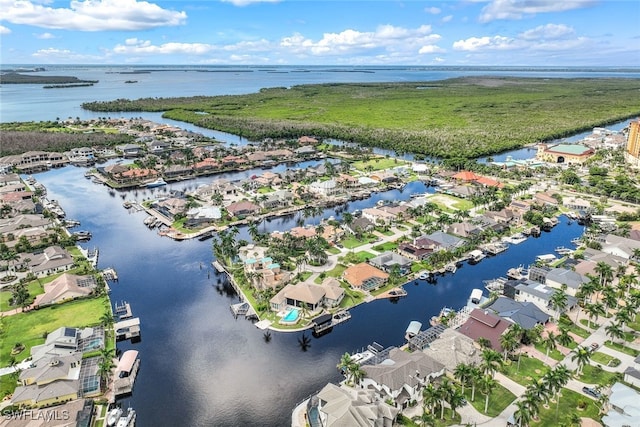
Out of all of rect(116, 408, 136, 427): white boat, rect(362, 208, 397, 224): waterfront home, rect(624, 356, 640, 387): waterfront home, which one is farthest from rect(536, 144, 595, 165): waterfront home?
rect(116, 408, 136, 427): white boat

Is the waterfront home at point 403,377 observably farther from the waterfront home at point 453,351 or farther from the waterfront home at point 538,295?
the waterfront home at point 538,295

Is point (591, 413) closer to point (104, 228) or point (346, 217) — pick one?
point (346, 217)

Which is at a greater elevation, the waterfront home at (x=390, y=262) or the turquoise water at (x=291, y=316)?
the waterfront home at (x=390, y=262)

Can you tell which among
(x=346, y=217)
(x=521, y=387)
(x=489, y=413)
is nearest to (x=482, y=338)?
(x=521, y=387)

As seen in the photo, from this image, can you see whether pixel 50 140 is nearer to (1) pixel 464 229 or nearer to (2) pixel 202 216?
(2) pixel 202 216

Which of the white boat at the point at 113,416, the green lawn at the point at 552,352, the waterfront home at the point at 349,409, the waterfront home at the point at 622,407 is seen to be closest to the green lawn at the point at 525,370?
the green lawn at the point at 552,352

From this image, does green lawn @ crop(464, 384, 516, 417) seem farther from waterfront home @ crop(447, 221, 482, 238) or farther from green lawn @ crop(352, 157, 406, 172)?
green lawn @ crop(352, 157, 406, 172)

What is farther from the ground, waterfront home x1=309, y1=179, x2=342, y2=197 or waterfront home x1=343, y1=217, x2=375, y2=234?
waterfront home x1=309, y1=179, x2=342, y2=197
